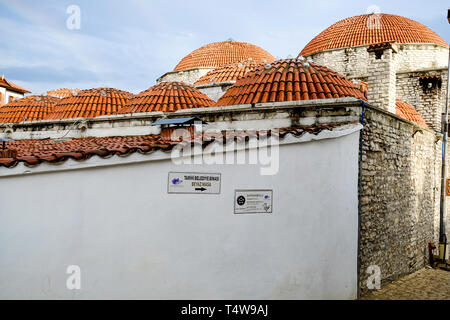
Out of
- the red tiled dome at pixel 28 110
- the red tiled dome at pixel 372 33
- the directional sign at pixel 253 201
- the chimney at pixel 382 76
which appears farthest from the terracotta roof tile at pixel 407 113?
the red tiled dome at pixel 28 110

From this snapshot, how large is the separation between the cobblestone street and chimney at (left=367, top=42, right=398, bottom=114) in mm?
3806

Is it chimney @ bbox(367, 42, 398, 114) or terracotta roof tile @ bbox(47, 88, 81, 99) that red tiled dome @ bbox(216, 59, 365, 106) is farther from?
terracotta roof tile @ bbox(47, 88, 81, 99)

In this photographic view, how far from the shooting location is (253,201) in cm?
527

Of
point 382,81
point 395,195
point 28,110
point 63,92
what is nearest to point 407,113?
point 382,81

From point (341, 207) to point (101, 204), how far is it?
342 cm

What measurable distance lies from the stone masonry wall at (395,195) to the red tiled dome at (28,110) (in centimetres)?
1096

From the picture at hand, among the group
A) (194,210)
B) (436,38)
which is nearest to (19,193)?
(194,210)

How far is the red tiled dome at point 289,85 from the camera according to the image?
8.45m

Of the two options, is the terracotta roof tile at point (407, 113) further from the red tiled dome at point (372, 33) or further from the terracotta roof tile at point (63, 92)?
the terracotta roof tile at point (63, 92)

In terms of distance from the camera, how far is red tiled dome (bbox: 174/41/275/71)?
60.3 feet

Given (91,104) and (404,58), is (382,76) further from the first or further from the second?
(91,104)

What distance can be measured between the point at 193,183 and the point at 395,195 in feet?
16.2

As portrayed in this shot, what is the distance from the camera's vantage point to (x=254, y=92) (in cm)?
881

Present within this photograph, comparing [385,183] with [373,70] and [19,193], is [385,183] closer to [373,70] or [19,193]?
[373,70]
